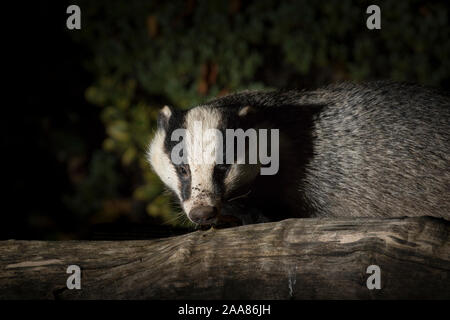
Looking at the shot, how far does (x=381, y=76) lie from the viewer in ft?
12.2

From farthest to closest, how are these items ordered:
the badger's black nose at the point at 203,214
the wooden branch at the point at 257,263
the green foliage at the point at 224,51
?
the green foliage at the point at 224,51 < the badger's black nose at the point at 203,214 < the wooden branch at the point at 257,263

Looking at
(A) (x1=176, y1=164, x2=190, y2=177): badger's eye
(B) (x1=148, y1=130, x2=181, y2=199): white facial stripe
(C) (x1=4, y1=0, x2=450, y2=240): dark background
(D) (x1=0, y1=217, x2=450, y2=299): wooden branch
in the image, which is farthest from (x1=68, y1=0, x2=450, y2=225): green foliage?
(D) (x1=0, y1=217, x2=450, y2=299): wooden branch

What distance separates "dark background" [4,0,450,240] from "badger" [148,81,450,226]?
1.48m

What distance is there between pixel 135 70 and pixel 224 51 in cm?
70

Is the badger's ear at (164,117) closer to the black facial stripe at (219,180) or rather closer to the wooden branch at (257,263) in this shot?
the black facial stripe at (219,180)

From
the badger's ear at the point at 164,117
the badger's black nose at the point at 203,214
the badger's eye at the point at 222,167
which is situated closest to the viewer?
the badger's black nose at the point at 203,214

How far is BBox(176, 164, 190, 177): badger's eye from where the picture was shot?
204cm

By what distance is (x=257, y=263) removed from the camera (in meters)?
1.66

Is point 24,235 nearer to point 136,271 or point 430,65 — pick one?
point 136,271

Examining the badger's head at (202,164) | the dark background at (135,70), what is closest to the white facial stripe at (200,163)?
the badger's head at (202,164)

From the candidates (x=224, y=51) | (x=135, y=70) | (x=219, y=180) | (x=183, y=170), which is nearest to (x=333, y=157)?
(x=219, y=180)

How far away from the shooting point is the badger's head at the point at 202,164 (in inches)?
76.2

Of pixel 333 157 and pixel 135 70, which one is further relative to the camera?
pixel 135 70

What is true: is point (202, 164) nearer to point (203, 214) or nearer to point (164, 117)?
point (203, 214)
